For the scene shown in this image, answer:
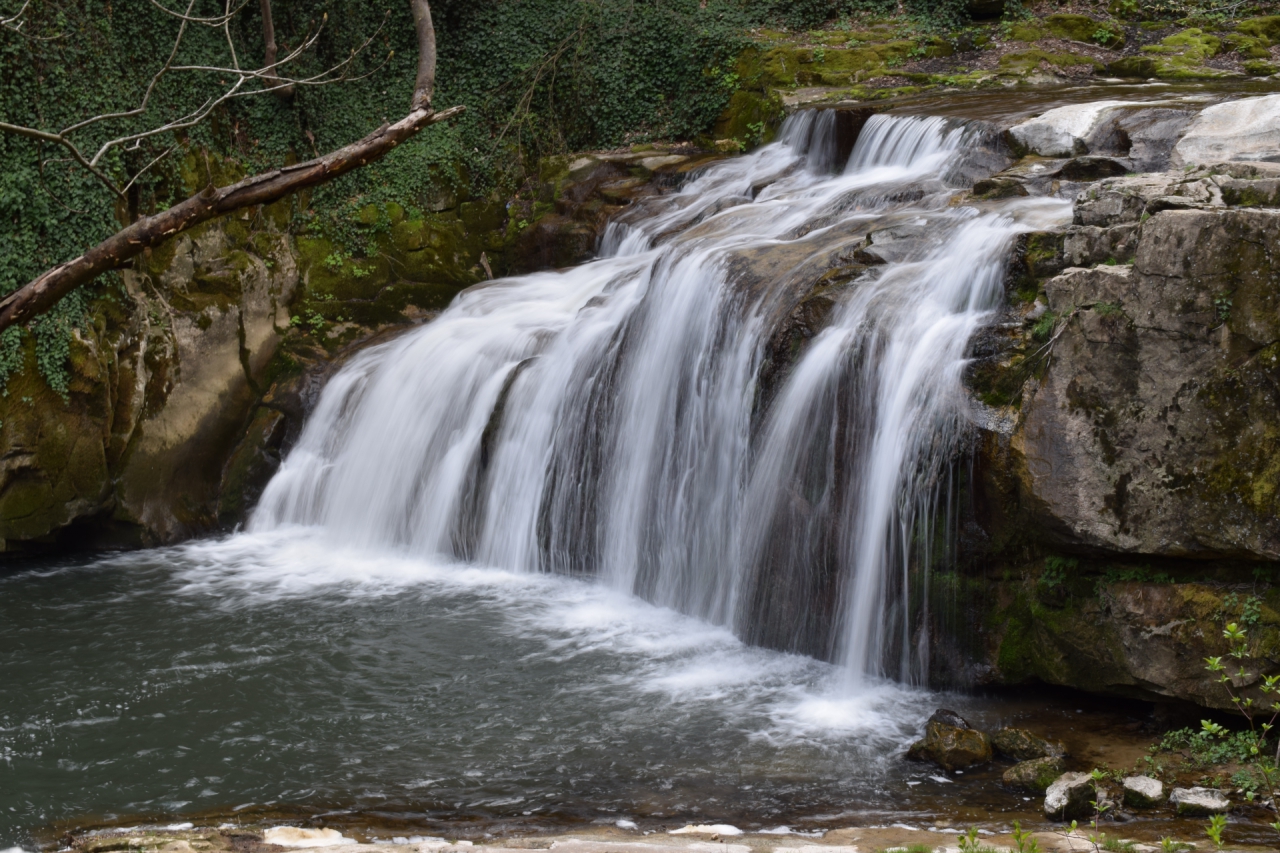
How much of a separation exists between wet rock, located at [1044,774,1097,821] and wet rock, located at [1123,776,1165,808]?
17cm

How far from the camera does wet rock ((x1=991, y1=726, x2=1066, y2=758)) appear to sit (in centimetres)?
554

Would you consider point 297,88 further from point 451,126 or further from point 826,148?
point 826,148

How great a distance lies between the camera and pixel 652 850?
4.41 metres

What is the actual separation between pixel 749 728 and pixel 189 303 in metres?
8.09

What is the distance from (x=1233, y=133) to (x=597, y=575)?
6.43 m

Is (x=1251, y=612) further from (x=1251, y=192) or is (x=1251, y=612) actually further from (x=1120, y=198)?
(x=1120, y=198)

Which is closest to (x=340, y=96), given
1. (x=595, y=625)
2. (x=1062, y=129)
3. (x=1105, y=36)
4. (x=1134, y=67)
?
(x=1062, y=129)

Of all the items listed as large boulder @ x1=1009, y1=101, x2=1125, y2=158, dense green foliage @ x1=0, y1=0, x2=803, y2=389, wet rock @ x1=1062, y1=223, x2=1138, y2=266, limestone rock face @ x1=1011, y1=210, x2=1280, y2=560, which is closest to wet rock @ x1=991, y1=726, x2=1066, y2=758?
limestone rock face @ x1=1011, y1=210, x2=1280, y2=560

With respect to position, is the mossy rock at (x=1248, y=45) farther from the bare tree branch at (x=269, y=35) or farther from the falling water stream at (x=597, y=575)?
the bare tree branch at (x=269, y=35)

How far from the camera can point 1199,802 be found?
4.77 meters

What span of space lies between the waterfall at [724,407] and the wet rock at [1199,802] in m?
1.83

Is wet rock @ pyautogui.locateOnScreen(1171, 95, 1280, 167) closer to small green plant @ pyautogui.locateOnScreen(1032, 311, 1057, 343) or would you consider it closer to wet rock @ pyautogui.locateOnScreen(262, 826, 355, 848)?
small green plant @ pyautogui.locateOnScreen(1032, 311, 1057, 343)

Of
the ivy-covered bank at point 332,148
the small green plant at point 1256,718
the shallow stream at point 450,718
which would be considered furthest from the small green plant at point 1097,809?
the ivy-covered bank at point 332,148

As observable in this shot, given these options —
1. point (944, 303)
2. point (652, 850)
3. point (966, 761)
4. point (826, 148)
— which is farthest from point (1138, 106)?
point (652, 850)
